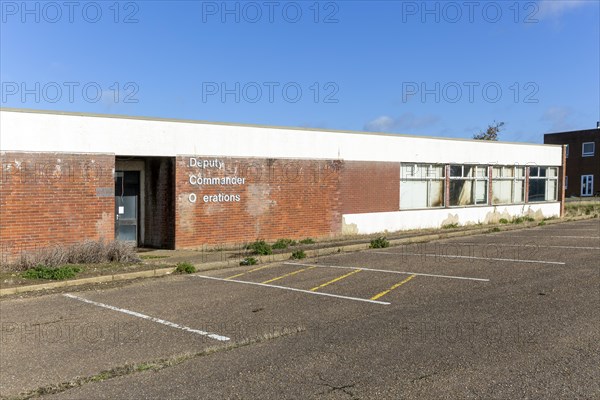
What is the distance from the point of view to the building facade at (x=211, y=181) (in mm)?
12820

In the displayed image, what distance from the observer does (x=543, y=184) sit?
27625mm

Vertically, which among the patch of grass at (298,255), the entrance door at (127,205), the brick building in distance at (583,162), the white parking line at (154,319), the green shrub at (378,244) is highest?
the brick building in distance at (583,162)

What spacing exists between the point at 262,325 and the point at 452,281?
4562 mm

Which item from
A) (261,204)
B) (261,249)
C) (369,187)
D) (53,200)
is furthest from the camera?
(369,187)

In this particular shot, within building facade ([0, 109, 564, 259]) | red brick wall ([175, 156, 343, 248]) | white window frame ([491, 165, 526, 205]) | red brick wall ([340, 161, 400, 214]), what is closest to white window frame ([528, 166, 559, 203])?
white window frame ([491, 165, 526, 205])

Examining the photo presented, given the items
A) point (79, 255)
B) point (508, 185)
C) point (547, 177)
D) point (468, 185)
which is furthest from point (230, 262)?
point (547, 177)

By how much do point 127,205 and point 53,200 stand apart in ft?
9.64

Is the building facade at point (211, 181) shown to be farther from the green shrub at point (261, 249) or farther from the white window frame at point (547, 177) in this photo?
the white window frame at point (547, 177)

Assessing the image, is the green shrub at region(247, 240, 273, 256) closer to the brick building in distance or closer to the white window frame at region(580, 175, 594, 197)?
the brick building in distance

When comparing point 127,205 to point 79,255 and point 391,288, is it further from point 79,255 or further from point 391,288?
point 391,288

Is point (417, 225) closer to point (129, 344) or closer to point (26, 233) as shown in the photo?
point (26, 233)

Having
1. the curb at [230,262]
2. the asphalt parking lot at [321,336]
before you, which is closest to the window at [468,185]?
the curb at [230,262]

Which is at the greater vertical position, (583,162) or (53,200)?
(583,162)

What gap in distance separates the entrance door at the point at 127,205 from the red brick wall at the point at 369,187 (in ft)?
23.3
